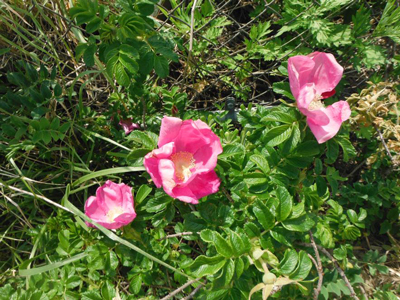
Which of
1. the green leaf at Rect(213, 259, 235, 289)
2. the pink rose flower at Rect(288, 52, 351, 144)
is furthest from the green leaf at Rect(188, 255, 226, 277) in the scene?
the pink rose flower at Rect(288, 52, 351, 144)

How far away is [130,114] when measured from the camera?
5.28 ft

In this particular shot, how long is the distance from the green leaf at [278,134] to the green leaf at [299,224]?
0.25 metres

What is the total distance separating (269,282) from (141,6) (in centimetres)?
96

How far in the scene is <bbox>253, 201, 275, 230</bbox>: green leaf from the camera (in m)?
1.02

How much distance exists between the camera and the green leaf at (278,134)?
1034 mm

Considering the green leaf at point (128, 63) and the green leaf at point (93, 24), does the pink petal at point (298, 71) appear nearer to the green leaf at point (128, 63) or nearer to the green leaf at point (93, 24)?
the green leaf at point (128, 63)

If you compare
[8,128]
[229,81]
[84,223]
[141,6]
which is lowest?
[84,223]

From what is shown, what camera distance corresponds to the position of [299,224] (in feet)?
3.35

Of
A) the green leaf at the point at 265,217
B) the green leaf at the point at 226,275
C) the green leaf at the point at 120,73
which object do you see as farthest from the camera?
the green leaf at the point at 120,73

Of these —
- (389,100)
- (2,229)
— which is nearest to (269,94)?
(389,100)

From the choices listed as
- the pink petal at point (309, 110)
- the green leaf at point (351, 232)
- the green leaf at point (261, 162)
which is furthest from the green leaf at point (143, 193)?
the green leaf at point (351, 232)

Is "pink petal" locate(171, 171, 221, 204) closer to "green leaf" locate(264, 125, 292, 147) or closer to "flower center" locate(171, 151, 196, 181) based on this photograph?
"flower center" locate(171, 151, 196, 181)

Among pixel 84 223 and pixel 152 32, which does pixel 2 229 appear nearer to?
pixel 84 223

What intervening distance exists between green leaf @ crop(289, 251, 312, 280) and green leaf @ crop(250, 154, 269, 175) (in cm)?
29
